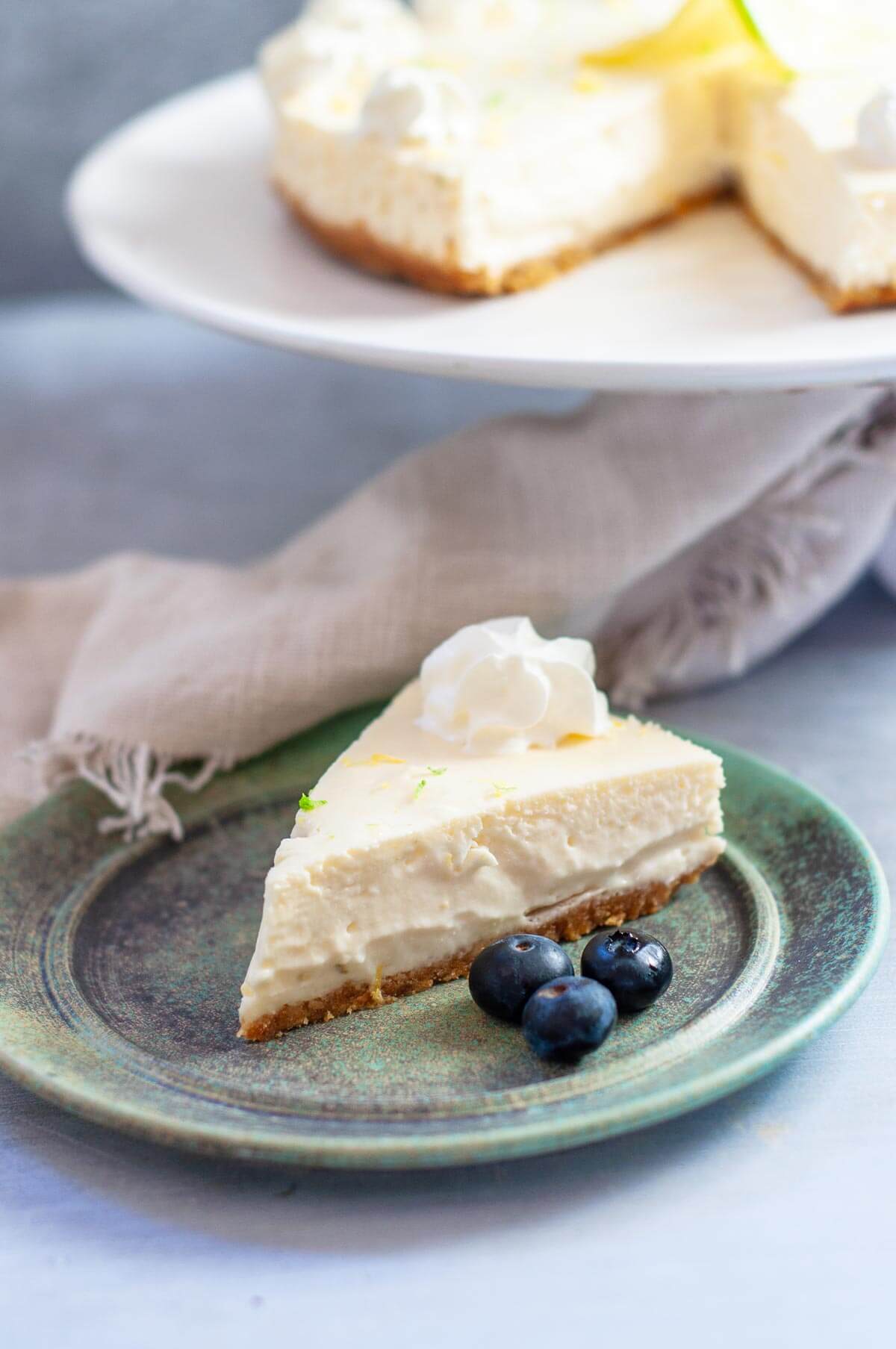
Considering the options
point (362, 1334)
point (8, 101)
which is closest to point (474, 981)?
point (362, 1334)

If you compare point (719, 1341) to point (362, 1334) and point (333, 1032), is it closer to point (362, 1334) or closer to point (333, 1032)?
point (362, 1334)

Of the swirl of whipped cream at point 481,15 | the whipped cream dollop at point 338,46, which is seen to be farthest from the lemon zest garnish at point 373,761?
the swirl of whipped cream at point 481,15

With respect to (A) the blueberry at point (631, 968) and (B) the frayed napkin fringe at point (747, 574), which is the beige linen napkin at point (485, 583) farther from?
(A) the blueberry at point (631, 968)

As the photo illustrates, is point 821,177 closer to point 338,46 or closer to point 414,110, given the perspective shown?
point 414,110

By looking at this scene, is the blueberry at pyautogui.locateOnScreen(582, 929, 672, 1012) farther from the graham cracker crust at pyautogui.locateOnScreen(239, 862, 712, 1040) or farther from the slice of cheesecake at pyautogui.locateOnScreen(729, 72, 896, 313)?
the slice of cheesecake at pyautogui.locateOnScreen(729, 72, 896, 313)

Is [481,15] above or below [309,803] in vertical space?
above

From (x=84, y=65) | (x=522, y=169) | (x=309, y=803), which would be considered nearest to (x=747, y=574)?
(x=522, y=169)

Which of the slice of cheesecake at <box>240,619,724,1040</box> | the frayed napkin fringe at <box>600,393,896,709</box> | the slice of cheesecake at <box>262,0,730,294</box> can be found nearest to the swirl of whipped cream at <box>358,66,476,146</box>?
the slice of cheesecake at <box>262,0,730,294</box>

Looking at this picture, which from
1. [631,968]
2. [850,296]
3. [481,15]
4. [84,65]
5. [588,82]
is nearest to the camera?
[631,968]

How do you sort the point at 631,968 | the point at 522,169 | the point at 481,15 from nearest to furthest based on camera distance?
the point at 631,968 < the point at 522,169 < the point at 481,15
